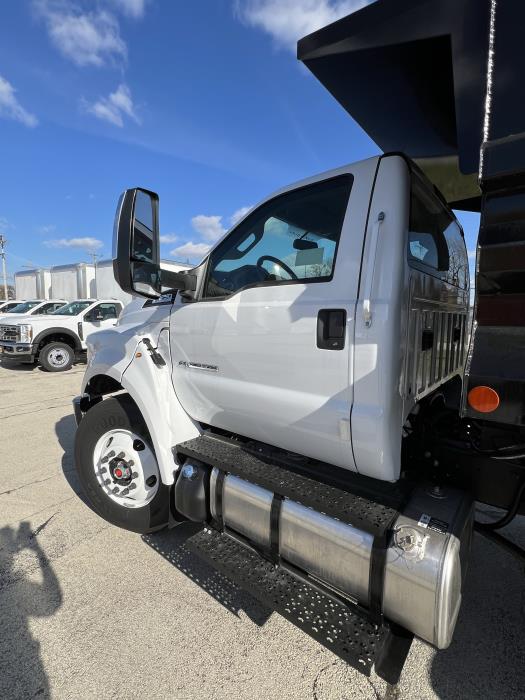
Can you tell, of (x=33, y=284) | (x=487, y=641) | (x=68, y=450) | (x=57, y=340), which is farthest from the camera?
(x=33, y=284)

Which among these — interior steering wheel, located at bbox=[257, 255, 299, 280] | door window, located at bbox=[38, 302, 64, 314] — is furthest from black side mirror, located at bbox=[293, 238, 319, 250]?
door window, located at bbox=[38, 302, 64, 314]

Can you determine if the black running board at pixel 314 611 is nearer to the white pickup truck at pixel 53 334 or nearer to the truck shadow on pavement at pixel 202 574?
the truck shadow on pavement at pixel 202 574

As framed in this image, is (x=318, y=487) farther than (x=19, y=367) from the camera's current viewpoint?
No

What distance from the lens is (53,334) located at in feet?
36.0

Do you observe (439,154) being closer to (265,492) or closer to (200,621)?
(265,492)

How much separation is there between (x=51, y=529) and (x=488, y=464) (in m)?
3.03

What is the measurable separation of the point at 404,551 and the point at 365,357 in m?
0.81

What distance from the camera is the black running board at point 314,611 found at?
158 centimetres

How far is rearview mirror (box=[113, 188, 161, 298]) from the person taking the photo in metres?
1.96

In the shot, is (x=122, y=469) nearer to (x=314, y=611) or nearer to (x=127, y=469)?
(x=127, y=469)

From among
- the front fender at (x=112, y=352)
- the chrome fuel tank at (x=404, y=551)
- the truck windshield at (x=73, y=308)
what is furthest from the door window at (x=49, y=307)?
the chrome fuel tank at (x=404, y=551)

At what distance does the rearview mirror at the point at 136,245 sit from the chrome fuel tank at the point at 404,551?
1.23 meters

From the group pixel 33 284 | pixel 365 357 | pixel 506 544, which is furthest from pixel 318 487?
pixel 33 284

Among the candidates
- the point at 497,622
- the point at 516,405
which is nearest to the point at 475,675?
the point at 497,622
